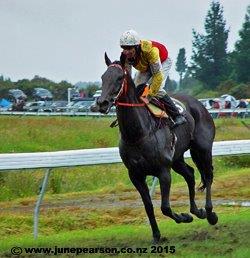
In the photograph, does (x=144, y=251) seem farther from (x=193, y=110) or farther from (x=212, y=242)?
Answer: (x=193, y=110)

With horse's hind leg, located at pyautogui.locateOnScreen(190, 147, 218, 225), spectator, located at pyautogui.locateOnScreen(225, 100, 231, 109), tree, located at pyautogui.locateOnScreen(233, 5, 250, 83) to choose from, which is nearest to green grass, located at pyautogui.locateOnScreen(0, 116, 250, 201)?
horse's hind leg, located at pyautogui.locateOnScreen(190, 147, 218, 225)

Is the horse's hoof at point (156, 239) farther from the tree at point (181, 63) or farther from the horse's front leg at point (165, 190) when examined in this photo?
the tree at point (181, 63)

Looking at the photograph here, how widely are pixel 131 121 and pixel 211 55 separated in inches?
3869

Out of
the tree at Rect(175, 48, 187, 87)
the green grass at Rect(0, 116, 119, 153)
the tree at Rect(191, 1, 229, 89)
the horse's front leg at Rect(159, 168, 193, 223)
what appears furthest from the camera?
the tree at Rect(175, 48, 187, 87)

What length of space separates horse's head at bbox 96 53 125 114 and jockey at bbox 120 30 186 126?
25cm

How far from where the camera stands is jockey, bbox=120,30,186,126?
933 cm

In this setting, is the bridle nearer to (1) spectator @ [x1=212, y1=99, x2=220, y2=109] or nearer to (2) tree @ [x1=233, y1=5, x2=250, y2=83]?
(1) spectator @ [x1=212, y1=99, x2=220, y2=109]

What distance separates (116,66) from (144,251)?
216cm

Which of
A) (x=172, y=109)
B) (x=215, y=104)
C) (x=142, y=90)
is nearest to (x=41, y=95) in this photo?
(x=215, y=104)

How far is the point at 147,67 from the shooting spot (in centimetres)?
991

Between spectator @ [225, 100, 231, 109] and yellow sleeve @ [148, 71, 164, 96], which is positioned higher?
yellow sleeve @ [148, 71, 164, 96]

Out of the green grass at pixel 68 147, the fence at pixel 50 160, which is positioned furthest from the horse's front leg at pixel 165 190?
the green grass at pixel 68 147

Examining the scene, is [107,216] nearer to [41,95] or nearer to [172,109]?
[172,109]

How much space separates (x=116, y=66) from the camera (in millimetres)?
8984
